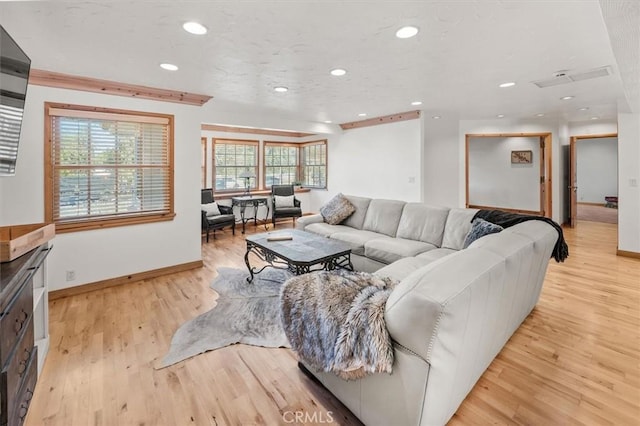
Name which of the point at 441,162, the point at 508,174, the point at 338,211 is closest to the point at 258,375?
the point at 338,211

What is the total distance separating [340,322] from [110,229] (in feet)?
→ 10.8

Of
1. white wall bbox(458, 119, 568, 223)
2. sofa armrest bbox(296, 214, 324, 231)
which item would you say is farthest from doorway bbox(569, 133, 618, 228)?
sofa armrest bbox(296, 214, 324, 231)

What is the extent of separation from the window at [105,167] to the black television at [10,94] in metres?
1.42

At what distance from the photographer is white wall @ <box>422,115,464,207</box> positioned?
18.6 ft

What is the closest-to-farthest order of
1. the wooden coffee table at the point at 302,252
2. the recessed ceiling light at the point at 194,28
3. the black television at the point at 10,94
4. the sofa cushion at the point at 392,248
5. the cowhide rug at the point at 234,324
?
1. the black television at the point at 10,94
2. the recessed ceiling light at the point at 194,28
3. the cowhide rug at the point at 234,324
4. the wooden coffee table at the point at 302,252
5. the sofa cushion at the point at 392,248

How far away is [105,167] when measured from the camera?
139 inches

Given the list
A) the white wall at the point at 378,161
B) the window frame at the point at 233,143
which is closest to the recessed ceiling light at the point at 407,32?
the white wall at the point at 378,161

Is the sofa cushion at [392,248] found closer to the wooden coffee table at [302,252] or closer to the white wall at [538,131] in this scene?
the wooden coffee table at [302,252]

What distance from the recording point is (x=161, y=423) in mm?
1646

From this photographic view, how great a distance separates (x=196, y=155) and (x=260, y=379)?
3148mm

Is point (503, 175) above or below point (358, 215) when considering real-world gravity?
above

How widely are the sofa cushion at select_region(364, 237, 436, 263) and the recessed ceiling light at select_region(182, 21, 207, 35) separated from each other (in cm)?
269

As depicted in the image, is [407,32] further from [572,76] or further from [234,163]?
[234,163]

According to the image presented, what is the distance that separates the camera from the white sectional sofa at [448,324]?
1.28m
